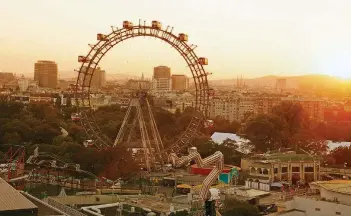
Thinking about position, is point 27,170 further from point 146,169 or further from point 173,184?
point 173,184

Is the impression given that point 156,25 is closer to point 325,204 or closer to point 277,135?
point 277,135

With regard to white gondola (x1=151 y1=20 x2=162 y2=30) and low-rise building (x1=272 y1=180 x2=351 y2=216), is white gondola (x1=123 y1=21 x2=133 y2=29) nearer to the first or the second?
white gondola (x1=151 y1=20 x2=162 y2=30)

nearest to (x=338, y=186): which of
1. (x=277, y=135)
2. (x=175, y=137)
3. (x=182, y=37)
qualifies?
(x=182, y=37)

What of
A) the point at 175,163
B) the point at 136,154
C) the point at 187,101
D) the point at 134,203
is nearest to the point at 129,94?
the point at 136,154

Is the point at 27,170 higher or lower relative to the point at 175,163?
lower

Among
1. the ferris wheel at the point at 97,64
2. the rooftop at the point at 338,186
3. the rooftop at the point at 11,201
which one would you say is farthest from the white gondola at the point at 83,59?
the rooftop at the point at 338,186
